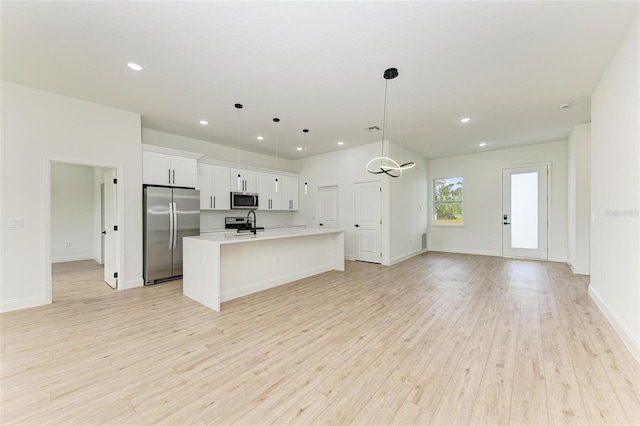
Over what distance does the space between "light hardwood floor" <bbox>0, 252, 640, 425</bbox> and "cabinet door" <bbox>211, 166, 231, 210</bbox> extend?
246 cm

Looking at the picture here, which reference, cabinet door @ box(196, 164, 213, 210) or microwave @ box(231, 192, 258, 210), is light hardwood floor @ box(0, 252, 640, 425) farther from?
microwave @ box(231, 192, 258, 210)

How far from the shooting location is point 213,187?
229 inches

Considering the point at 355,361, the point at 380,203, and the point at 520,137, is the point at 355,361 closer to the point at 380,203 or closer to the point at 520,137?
the point at 380,203

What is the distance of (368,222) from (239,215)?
3.33m

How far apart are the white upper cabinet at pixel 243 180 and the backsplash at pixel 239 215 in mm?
672

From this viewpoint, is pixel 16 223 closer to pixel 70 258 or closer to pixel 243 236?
pixel 243 236

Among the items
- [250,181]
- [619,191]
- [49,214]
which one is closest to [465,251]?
[619,191]

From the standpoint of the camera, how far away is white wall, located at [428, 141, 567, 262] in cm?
629

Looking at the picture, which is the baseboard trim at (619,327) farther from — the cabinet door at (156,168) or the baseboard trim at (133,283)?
the cabinet door at (156,168)

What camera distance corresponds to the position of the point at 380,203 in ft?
20.5

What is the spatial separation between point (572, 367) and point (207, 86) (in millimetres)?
4827

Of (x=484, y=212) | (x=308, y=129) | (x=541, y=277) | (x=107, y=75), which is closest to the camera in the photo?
(x=107, y=75)

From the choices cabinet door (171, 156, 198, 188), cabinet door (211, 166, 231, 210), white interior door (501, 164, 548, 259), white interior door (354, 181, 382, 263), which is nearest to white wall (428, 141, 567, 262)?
white interior door (501, 164, 548, 259)

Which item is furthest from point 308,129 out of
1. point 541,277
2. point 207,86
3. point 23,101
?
point 541,277
